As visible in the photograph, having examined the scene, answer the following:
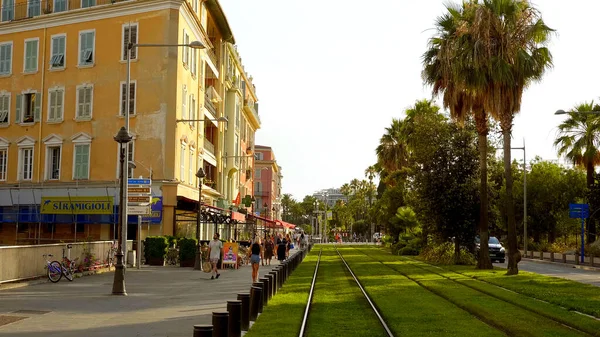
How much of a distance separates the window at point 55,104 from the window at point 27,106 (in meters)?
0.84

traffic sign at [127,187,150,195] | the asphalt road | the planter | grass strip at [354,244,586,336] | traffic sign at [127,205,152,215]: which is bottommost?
the asphalt road

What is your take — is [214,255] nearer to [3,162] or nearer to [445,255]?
[445,255]


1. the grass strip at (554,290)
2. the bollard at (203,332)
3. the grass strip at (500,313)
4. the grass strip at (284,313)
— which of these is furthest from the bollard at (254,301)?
the grass strip at (554,290)

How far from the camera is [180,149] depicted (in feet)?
136

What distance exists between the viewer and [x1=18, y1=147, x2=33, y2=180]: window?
4378 cm

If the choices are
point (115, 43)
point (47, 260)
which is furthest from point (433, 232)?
point (47, 260)

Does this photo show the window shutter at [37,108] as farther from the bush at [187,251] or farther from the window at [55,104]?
the bush at [187,251]

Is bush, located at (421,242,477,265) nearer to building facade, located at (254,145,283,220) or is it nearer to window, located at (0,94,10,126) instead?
window, located at (0,94,10,126)

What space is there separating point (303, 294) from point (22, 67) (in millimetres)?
30959

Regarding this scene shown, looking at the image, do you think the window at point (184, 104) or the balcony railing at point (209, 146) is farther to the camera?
the balcony railing at point (209, 146)

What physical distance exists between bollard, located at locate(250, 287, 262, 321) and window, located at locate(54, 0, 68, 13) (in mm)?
33542

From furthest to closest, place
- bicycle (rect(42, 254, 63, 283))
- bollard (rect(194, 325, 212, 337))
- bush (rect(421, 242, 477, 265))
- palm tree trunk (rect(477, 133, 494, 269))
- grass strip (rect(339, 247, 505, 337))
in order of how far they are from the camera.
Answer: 1. bush (rect(421, 242, 477, 265))
2. palm tree trunk (rect(477, 133, 494, 269))
3. bicycle (rect(42, 254, 63, 283))
4. grass strip (rect(339, 247, 505, 337))
5. bollard (rect(194, 325, 212, 337))

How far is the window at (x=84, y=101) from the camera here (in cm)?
4253

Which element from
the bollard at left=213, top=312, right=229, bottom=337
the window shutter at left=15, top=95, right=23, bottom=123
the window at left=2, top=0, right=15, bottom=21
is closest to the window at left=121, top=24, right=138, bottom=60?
the window shutter at left=15, top=95, right=23, bottom=123
